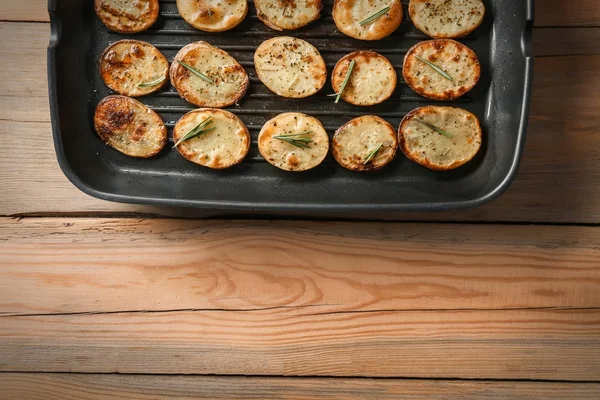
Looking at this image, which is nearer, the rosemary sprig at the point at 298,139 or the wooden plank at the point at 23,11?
the rosemary sprig at the point at 298,139

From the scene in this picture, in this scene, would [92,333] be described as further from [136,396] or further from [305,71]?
[305,71]

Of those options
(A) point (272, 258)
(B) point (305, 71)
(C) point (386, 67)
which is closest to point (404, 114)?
(C) point (386, 67)

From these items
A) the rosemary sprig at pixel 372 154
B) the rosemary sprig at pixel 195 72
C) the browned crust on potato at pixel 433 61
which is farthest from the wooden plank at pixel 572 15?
the rosemary sprig at pixel 195 72

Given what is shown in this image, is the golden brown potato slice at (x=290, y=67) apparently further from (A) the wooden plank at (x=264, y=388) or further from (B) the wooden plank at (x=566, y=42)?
(A) the wooden plank at (x=264, y=388)

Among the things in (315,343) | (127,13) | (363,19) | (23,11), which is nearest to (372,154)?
(363,19)

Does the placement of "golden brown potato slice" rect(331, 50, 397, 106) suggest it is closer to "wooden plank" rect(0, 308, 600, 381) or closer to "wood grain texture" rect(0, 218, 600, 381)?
"wood grain texture" rect(0, 218, 600, 381)

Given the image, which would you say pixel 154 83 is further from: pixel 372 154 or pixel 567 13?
pixel 567 13
